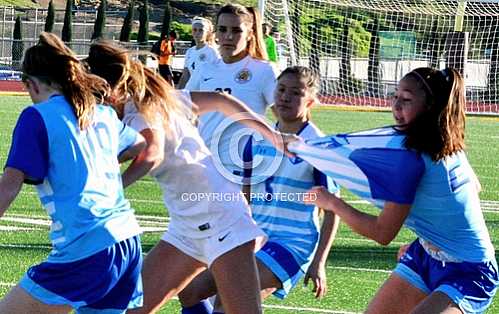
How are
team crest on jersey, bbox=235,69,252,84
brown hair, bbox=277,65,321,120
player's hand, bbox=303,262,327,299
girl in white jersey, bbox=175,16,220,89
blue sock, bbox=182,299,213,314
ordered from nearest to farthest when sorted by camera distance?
player's hand, bbox=303,262,327,299, blue sock, bbox=182,299,213,314, brown hair, bbox=277,65,321,120, team crest on jersey, bbox=235,69,252,84, girl in white jersey, bbox=175,16,220,89

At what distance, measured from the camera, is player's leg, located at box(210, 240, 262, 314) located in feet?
17.2

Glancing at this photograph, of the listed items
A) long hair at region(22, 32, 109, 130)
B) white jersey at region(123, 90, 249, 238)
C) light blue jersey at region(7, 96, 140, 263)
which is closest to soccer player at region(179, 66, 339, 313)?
white jersey at region(123, 90, 249, 238)

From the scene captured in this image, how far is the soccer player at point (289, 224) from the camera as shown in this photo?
5863mm

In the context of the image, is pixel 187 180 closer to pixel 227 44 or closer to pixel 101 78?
pixel 101 78

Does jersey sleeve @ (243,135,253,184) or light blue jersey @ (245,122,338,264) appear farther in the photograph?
jersey sleeve @ (243,135,253,184)

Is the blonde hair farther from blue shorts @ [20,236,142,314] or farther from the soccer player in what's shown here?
blue shorts @ [20,236,142,314]

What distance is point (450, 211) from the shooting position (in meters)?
5.09

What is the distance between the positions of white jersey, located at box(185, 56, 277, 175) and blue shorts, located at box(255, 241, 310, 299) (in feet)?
5.27

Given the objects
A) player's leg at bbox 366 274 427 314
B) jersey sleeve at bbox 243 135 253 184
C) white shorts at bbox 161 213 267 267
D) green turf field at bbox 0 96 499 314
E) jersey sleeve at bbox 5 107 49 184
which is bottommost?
green turf field at bbox 0 96 499 314

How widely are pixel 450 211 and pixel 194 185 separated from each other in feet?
3.69

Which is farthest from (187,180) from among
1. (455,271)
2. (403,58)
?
(403,58)

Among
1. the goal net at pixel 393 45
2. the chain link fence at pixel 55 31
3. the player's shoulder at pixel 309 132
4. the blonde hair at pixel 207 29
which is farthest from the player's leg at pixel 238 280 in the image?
Answer: the chain link fence at pixel 55 31

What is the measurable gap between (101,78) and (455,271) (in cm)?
169

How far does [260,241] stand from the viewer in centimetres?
547
